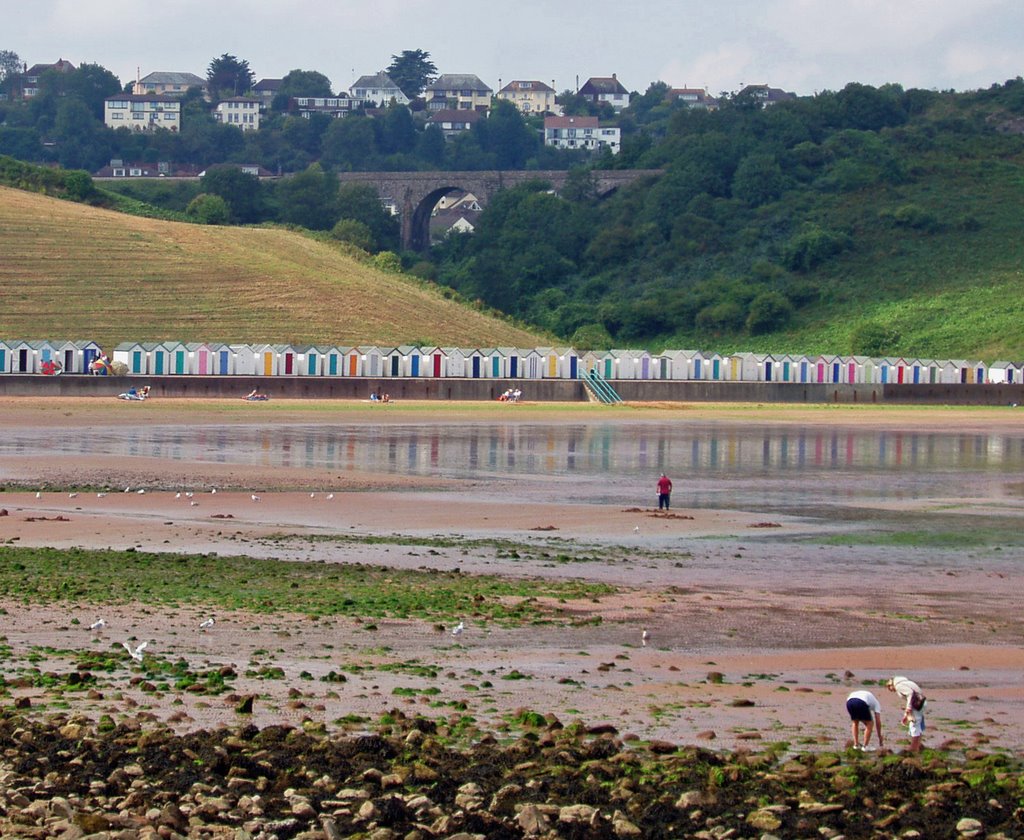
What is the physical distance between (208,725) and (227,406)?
4130 centimetres

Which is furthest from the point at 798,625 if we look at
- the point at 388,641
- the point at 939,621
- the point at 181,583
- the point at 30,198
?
the point at 30,198

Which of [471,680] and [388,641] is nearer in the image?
[471,680]

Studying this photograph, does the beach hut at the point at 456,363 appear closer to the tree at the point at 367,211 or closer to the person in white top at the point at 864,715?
the person in white top at the point at 864,715

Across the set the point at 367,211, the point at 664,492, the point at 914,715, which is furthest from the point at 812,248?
the point at 914,715

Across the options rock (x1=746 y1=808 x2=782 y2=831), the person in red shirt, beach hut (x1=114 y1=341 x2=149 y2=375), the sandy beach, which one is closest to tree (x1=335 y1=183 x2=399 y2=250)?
beach hut (x1=114 y1=341 x2=149 y2=375)

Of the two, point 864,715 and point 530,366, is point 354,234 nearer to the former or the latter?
point 530,366

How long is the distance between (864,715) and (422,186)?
148878 mm

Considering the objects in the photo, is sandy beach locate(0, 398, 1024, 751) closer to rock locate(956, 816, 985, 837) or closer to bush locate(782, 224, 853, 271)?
rock locate(956, 816, 985, 837)

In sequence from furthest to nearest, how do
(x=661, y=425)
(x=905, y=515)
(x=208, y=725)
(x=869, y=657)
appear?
1. (x=661, y=425)
2. (x=905, y=515)
3. (x=869, y=657)
4. (x=208, y=725)

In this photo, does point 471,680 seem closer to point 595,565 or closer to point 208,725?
point 208,725

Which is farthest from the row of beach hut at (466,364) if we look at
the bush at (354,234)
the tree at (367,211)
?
the tree at (367,211)

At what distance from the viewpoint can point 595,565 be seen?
64.7 ft

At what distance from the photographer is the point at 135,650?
44.6ft

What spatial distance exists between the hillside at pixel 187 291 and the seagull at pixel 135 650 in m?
57.6
